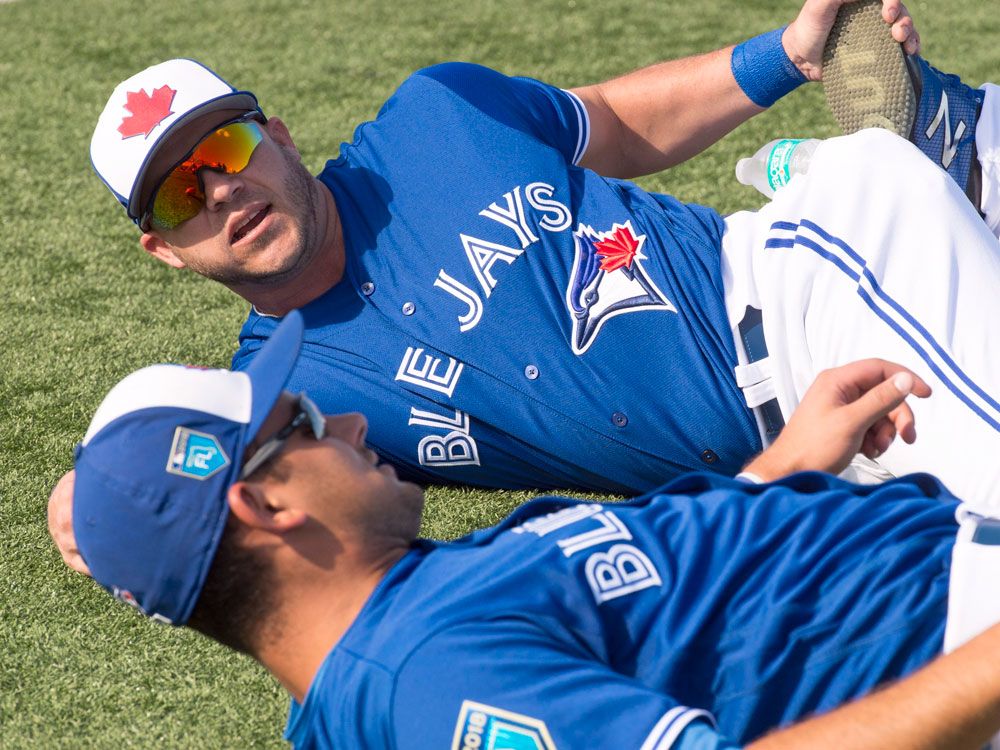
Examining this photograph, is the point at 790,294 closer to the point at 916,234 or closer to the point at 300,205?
the point at 916,234

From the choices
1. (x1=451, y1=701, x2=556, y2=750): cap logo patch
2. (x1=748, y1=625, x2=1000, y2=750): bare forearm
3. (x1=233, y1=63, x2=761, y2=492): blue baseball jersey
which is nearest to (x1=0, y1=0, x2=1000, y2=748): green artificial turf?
(x1=233, y1=63, x2=761, y2=492): blue baseball jersey

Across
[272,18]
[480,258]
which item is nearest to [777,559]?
[480,258]

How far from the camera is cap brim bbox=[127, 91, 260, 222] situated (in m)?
2.91

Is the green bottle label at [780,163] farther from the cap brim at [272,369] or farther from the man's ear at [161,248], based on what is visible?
the cap brim at [272,369]

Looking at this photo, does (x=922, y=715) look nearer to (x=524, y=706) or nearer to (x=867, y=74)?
(x=524, y=706)

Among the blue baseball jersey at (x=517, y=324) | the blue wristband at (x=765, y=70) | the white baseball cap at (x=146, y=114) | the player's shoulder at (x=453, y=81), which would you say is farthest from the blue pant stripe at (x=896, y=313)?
the white baseball cap at (x=146, y=114)

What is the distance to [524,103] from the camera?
10.6ft

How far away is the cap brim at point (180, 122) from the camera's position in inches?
115

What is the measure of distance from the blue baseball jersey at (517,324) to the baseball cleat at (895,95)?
1.42ft

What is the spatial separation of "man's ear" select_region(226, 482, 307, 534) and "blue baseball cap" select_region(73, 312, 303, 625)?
20mm

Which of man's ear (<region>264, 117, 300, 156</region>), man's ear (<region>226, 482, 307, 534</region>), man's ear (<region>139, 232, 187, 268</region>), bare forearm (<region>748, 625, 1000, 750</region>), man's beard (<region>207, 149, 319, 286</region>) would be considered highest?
bare forearm (<region>748, 625, 1000, 750</region>)

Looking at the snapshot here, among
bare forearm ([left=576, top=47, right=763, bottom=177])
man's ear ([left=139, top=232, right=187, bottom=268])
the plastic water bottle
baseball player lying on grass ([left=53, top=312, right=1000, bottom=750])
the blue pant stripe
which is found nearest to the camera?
baseball player lying on grass ([left=53, top=312, right=1000, bottom=750])

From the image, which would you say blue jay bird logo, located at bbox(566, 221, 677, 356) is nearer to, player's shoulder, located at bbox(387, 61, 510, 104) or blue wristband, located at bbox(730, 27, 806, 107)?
player's shoulder, located at bbox(387, 61, 510, 104)

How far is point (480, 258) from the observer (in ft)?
9.59
